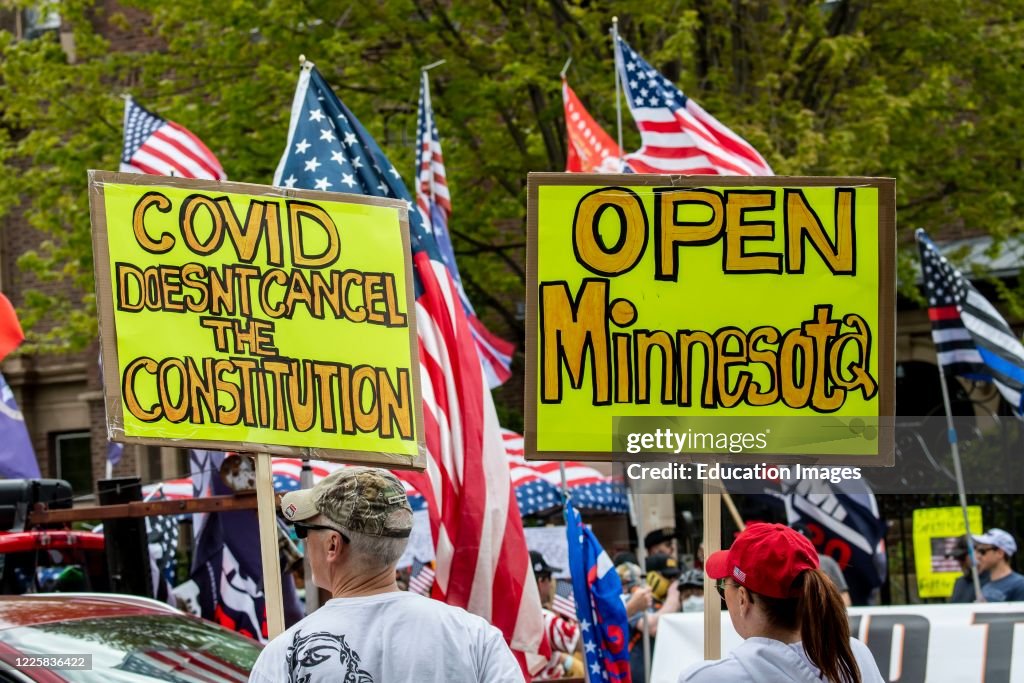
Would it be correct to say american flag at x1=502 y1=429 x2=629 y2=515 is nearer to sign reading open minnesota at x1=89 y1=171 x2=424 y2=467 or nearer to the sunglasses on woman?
sign reading open minnesota at x1=89 y1=171 x2=424 y2=467

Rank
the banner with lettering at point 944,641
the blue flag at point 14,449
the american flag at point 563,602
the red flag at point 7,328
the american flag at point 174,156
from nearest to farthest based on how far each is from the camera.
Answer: the banner with lettering at point 944,641 < the red flag at point 7,328 < the blue flag at point 14,449 < the american flag at point 563,602 < the american flag at point 174,156

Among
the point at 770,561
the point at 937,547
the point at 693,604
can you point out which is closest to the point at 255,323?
the point at 770,561

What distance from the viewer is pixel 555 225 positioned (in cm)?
499

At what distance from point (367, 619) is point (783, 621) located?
3.37 ft

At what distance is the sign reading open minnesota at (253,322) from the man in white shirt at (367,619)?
4.51 ft

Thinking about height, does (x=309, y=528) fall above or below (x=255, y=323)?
below

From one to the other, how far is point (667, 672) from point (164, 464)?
1700 centimetres

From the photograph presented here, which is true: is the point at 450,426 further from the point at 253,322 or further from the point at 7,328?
the point at 7,328

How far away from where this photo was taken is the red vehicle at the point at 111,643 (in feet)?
15.0

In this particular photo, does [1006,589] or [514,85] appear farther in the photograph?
[514,85]

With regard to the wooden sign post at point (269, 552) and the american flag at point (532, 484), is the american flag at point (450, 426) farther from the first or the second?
the american flag at point (532, 484)

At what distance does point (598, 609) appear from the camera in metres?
6.33

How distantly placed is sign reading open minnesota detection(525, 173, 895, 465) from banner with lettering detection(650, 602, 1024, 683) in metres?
1.60

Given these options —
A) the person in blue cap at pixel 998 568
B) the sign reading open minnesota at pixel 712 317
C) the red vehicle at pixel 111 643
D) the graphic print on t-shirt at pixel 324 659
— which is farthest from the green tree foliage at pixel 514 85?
the graphic print on t-shirt at pixel 324 659
